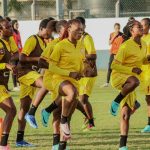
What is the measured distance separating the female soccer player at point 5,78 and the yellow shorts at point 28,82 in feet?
2.45

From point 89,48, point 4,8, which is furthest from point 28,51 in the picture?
point 4,8

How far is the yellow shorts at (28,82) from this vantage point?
12047 mm

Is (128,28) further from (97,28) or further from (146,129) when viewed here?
(97,28)

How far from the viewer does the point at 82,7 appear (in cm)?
3225

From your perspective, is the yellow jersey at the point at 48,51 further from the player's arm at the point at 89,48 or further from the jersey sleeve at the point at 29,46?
the player's arm at the point at 89,48

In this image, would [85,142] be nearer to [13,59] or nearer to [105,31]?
[13,59]

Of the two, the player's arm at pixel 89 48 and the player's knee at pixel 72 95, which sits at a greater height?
the player's arm at pixel 89 48

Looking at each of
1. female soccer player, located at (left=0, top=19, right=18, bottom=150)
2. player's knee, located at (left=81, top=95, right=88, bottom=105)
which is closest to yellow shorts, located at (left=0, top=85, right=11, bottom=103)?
female soccer player, located at (left=0, top=19, right=18, bottom=150)

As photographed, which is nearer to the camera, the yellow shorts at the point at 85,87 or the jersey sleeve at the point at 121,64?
the jersey sleeve at the point at 121,64

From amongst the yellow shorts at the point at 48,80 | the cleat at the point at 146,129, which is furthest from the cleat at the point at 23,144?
the cleat at the point at 146,129

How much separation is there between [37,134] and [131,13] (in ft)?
54.7

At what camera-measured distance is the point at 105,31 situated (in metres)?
29.5

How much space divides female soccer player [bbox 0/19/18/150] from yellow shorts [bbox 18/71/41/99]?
2.45ft

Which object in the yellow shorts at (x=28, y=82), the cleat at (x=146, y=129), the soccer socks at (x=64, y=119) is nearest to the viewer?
the soccer socks at (x=64, y=119)
